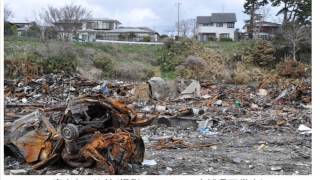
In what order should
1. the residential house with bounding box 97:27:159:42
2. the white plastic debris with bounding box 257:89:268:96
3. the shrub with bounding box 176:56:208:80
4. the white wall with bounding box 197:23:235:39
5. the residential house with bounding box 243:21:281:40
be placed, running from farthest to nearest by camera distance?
the white plastic debris with bounding box 257:89:268:96 < the shrub with bounding box 176:56:208:80 < the white wall with bounding box 197:23:235:39 < the residential house with bounding box 243:21:281:40 < the residential house with bounding box 97:27:159:42

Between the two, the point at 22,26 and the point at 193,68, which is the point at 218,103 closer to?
the point at 193,68

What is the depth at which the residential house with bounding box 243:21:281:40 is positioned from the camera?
6.12 meters

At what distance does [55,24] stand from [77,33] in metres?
0.25

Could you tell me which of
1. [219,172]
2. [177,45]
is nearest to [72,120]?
[219,172]

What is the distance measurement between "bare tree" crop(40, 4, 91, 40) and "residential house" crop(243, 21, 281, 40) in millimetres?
2067

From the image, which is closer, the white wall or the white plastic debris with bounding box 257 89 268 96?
the white wall

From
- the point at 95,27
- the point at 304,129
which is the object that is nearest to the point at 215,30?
the point at 95,27

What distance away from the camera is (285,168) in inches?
153

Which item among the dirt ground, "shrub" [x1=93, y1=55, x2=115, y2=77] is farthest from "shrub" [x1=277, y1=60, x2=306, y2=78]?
"shrub" [x1=93, y1=55, x2=115, y2=77]

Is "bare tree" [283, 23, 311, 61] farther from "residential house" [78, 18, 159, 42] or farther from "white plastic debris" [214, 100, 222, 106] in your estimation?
"residential house" [78, 18, 159, 42]

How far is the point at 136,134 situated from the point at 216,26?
92.2 inches

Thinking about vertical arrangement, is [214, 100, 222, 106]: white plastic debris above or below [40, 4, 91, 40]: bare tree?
below

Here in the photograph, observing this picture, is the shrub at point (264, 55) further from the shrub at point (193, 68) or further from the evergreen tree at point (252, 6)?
the evergreen tree at point (252, 6)

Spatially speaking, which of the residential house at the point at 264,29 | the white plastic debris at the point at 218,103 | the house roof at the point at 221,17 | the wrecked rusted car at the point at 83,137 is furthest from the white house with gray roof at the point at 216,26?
the wrecked rusted car at the point at 83,137
